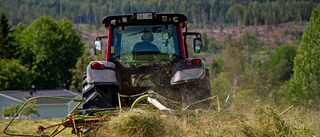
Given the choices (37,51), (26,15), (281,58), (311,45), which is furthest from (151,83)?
(26,15)

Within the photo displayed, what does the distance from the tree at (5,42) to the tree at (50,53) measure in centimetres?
155

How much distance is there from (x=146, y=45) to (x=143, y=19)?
0.46 metres

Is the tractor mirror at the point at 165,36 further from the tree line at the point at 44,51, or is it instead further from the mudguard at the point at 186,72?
the tree line at the point at 44,51

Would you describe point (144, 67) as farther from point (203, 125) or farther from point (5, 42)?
point (5, 42)

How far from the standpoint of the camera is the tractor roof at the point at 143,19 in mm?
6605

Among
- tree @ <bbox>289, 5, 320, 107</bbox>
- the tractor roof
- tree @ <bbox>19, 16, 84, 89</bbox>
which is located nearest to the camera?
the tractor roof

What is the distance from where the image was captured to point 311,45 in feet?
104

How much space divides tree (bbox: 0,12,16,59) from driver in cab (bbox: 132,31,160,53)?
51864 millimetres

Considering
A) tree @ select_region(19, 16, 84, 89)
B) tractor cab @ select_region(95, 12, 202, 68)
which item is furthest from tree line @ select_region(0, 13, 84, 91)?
tractor cab @ select_region(95, 12, 202, 68)

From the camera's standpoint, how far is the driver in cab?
669 cm

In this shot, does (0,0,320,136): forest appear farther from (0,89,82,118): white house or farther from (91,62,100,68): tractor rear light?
(0,89,82,118): white house

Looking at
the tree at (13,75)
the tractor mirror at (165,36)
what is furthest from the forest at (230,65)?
the tractor mirror at (165,36)

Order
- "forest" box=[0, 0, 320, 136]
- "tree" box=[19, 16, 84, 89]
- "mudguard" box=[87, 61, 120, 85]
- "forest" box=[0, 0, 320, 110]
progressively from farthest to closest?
"tree" box=[19, 16, 84, 89] < "forest" box=[0, 0, 320, 110] < "mudguard" box=[87, 61, 120, 85] < "forest" box=[0, 0, 320, 136]

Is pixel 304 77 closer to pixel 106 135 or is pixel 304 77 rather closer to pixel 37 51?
pixel 106 135
